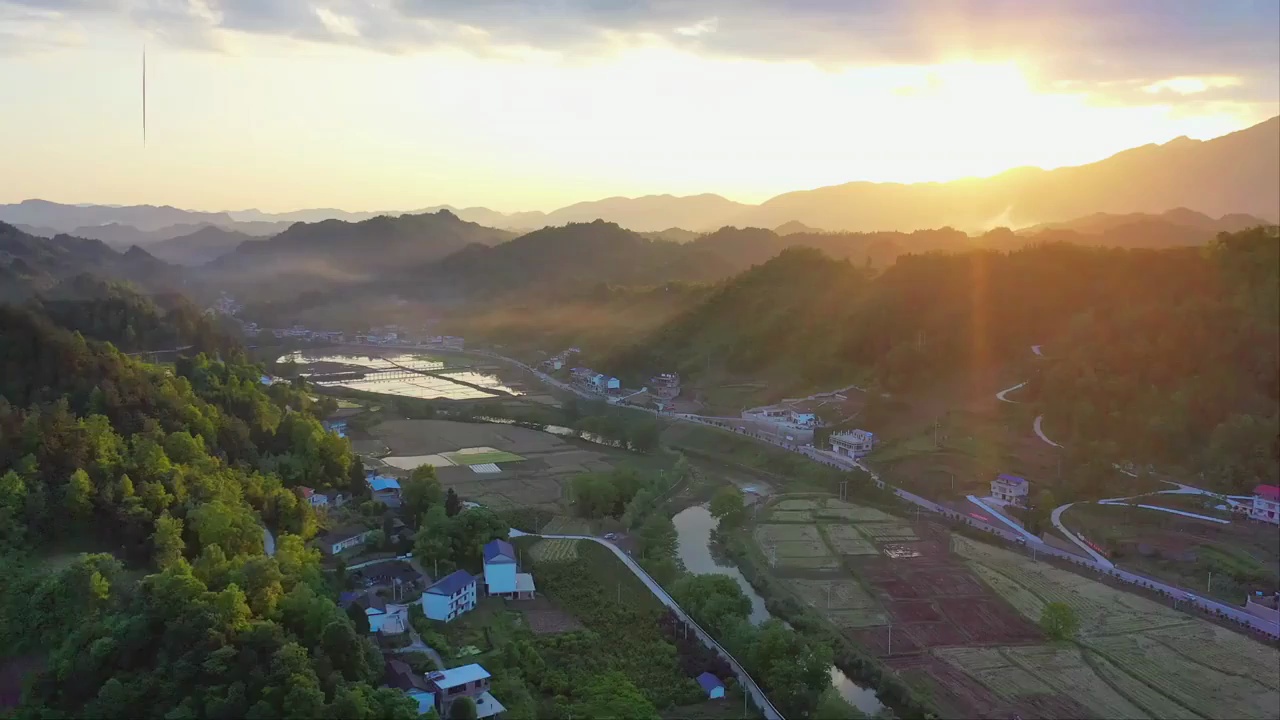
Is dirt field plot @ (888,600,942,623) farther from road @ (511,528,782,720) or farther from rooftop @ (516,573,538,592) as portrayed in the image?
rooftop @ (516,573,538,592)

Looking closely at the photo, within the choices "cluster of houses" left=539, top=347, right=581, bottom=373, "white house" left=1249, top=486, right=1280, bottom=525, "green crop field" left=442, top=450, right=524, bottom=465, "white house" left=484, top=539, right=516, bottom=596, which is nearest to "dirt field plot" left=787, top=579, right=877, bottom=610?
"white house" left=484, top=539, right=516, bottom=596

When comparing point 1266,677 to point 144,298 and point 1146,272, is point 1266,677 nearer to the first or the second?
point 1146,272

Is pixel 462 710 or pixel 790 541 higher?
pixel 462 710

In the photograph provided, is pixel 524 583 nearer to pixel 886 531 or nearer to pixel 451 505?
pixel 451 505

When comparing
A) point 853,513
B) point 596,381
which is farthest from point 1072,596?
point 596,381

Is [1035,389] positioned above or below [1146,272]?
below

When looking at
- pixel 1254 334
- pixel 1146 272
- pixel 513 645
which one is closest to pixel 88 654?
pixel 513 645
